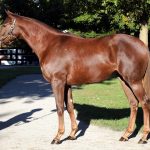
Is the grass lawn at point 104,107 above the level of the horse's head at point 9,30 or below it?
below

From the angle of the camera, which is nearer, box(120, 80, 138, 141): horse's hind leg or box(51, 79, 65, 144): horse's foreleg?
box(51, 79, 65, 144): horse's foreleg

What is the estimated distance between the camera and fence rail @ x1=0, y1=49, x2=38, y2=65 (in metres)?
35.8

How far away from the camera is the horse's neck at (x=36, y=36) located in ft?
26.3

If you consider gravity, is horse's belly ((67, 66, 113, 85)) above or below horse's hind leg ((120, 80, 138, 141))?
above

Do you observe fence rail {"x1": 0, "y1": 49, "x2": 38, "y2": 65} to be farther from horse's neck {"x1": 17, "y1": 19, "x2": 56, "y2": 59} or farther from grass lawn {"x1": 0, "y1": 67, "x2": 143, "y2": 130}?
horse's neck {"x1": 17, "y1": 19, "x2": 56, "y2": 59}

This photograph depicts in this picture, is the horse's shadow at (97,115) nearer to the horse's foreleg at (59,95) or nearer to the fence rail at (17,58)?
the horse's foreleg at (59,95)

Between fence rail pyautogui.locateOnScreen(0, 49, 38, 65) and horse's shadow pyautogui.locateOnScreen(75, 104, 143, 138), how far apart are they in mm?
24351

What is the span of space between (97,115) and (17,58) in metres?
26.9

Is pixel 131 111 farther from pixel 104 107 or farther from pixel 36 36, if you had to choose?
pixel 104 107

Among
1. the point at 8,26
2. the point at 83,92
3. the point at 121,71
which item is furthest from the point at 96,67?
the point at 83,92

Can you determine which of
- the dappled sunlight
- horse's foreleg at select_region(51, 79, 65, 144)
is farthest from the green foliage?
horse's foreleg at select_region(51, 79, 65, 144)

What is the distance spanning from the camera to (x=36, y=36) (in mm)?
8055

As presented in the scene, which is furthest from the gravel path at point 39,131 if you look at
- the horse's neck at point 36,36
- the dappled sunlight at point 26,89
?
the horse's neck at point 36,36

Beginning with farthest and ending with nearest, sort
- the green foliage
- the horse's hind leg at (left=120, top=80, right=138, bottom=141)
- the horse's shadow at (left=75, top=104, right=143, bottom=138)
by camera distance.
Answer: the green foliage < the horse's shadow at (left=75, top=104, right=143, bottom=138) < the horse's hind leg at (left=120, top=80, right=138, bottom=141)
